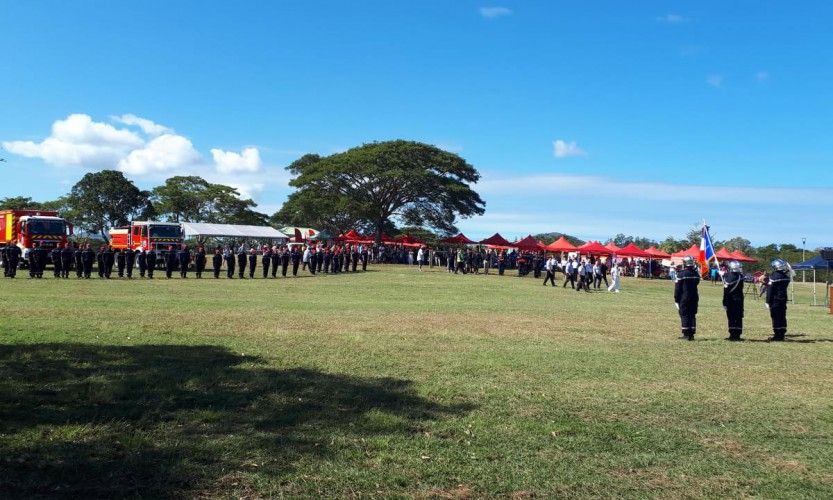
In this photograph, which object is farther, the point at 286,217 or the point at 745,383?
the point at 286,217

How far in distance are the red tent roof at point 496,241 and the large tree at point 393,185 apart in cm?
836

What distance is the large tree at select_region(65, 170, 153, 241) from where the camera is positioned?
70.9 metres

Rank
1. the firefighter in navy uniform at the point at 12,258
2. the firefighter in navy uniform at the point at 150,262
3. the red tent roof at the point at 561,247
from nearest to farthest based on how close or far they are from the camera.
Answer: the firefighter in navy uniform at the point at 12,258, the firefighter in navy uniform at the point at 150,262, the red tent roof at the point at 561,247

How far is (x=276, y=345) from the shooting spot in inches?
430

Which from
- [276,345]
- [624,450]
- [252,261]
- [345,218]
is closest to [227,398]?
[276,345]

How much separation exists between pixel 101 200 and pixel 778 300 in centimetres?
7191

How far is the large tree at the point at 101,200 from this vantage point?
7094cm

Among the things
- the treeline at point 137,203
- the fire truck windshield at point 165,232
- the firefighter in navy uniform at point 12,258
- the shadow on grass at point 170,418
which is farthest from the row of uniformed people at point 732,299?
the treeline at point 137,203

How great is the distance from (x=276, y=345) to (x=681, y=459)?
6.97m

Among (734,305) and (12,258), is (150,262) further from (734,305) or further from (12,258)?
(734,305)

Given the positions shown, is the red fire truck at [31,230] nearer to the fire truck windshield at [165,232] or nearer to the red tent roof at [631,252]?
the fire truck windshield at [165,232]

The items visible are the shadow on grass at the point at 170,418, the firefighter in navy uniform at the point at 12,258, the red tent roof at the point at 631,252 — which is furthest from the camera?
the red tent roof at the point at 631,252

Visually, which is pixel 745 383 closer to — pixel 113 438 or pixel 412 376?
pixel 412 376

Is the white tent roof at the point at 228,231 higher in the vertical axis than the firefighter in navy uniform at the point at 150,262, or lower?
higher
